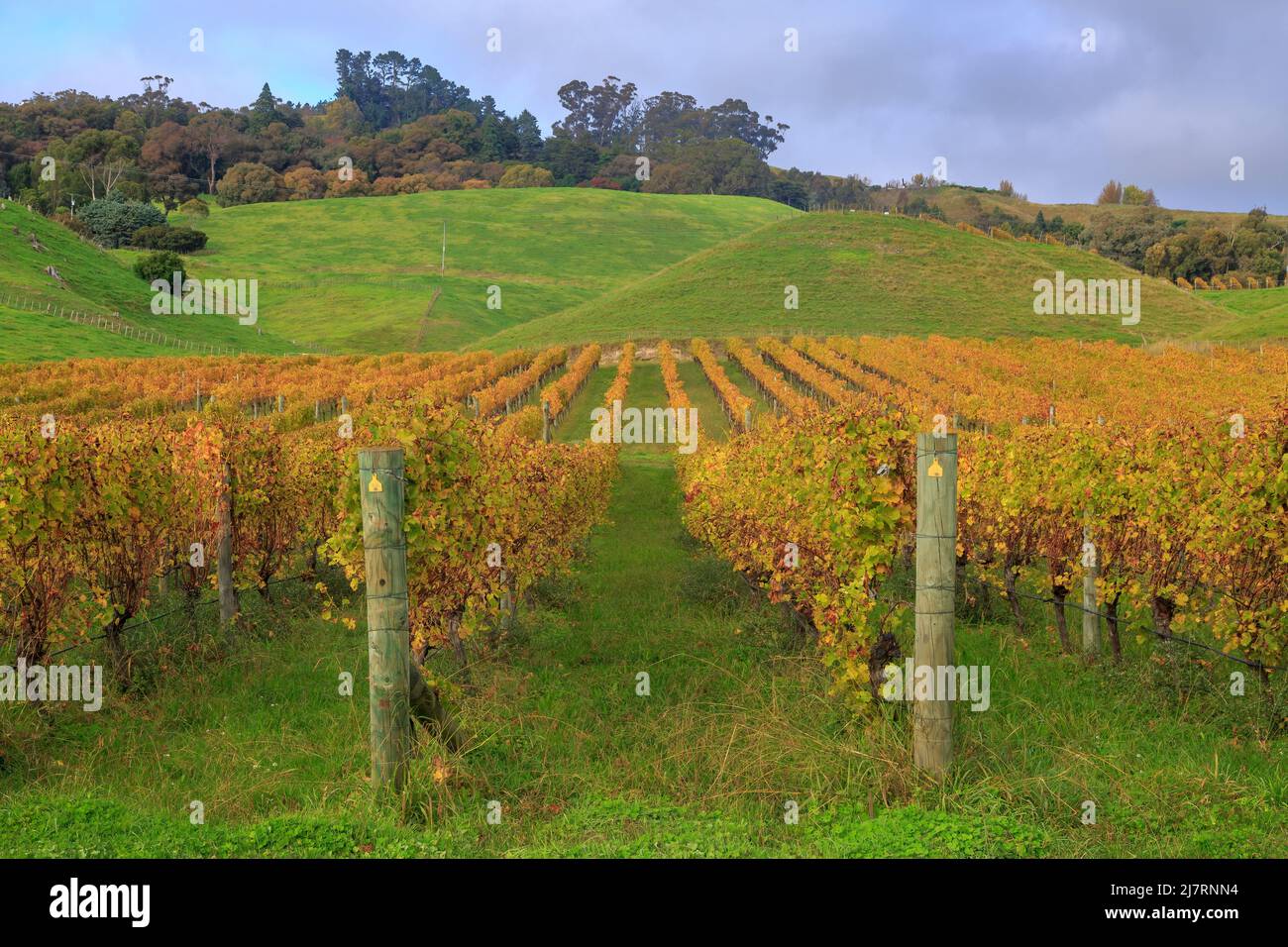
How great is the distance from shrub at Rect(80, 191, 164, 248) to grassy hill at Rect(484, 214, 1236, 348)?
4931cm

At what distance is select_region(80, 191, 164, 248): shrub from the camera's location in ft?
336

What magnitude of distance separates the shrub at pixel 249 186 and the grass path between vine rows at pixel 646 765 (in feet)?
482

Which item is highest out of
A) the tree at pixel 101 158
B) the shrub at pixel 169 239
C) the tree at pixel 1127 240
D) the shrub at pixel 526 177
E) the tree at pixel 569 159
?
the tree at pixel 569 159

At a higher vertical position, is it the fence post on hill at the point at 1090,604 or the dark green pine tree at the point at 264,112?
the dark green pine tree at the point at 264,112

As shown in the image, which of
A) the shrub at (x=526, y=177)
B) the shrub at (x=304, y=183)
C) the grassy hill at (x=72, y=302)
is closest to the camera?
the grassy hill at (x=72, y=302)

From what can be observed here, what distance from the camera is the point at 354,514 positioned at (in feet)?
27.6

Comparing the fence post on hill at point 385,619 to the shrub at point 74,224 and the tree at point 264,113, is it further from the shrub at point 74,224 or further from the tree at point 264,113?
the tree at point 264,113

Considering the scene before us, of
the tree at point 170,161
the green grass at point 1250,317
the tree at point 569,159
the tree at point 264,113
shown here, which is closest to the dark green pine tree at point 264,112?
the tree at point 264,113

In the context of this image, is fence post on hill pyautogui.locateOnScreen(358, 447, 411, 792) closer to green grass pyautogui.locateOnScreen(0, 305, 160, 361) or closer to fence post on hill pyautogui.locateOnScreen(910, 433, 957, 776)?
fence post on hill pyautogui.locateOnScreen(910, 433, 957, 776)

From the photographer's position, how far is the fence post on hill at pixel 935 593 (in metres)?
7.29

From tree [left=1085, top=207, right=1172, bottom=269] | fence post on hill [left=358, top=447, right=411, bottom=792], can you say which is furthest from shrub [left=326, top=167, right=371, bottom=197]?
fence post on hill [left=358, top=447, right=411, bottom=792]

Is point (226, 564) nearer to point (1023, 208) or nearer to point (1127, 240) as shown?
point (1127, 240)

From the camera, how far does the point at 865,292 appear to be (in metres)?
85.9
